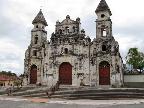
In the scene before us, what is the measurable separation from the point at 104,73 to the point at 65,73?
622 centimetres

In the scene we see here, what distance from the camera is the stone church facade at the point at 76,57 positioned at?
4250 cm

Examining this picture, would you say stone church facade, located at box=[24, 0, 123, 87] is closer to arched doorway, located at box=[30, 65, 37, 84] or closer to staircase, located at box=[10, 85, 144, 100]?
arched doorway, located at box=[30, 65, 37, 84]

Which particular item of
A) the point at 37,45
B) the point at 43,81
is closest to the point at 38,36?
the point at 37,45

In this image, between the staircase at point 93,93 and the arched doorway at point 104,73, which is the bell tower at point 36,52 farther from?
the arched doorway at point 104,73

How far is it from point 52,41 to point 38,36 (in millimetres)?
3317

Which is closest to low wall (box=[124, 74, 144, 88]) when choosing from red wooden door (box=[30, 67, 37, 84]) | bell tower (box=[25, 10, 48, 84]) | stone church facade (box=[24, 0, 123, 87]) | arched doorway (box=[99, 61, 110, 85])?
stone church facade (box=[24, 0, 123, 87])

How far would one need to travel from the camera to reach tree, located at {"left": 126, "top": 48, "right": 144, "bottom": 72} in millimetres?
59366

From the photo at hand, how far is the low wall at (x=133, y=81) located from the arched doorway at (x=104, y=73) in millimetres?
3229

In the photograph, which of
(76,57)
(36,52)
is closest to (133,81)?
(76,57)

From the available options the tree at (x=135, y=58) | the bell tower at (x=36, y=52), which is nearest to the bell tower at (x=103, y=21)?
the bell tower at (x=36, y=52)

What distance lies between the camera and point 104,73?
42594 millimetres

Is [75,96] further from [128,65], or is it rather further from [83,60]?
[128,65]

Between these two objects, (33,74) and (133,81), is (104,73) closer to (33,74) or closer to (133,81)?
(133,81)

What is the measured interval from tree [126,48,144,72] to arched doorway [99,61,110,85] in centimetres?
1814
